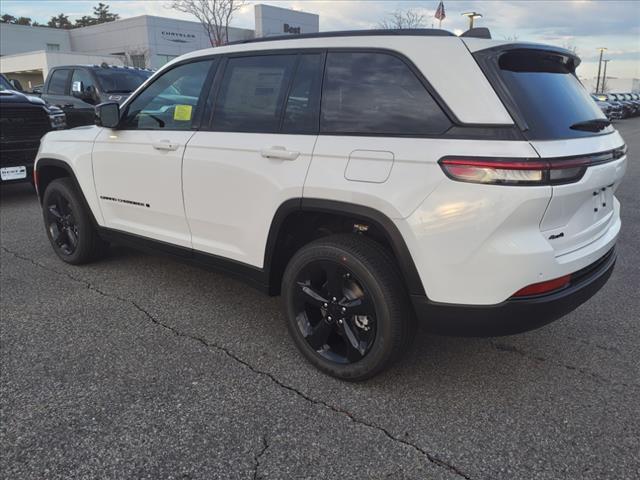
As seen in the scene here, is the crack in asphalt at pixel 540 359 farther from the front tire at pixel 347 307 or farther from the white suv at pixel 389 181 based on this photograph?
the front tire at pixel 347 307

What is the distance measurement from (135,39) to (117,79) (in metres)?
40.9

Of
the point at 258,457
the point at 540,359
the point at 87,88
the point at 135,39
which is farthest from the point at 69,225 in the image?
the point at 135,39

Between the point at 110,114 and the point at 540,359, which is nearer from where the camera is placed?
the point at 540,359

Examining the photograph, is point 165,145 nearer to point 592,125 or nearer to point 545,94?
point 545,94

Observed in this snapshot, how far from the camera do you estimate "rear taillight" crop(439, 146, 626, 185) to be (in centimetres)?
224

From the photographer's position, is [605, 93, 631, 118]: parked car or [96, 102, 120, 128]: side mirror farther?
[605, 93, 631, 118]: parked car

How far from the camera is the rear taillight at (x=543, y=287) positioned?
238cm

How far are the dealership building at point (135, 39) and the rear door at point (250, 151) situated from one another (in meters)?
41.1

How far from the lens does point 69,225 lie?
479cm

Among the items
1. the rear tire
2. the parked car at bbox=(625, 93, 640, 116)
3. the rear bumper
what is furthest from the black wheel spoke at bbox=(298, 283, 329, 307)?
the parked car at bbox=(625, 93, 640, 116)

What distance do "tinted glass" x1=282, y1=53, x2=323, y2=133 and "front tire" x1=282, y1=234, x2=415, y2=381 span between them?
0.65 m

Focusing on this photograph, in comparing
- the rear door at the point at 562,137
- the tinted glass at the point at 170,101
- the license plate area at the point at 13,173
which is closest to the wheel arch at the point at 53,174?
the tinted glass at the point at 170,101

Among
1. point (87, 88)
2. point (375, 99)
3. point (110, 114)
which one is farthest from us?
point (87, 88)

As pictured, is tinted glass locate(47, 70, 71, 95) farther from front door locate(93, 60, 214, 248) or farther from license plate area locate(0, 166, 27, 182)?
front door locate(93, 60, 214, 248)
